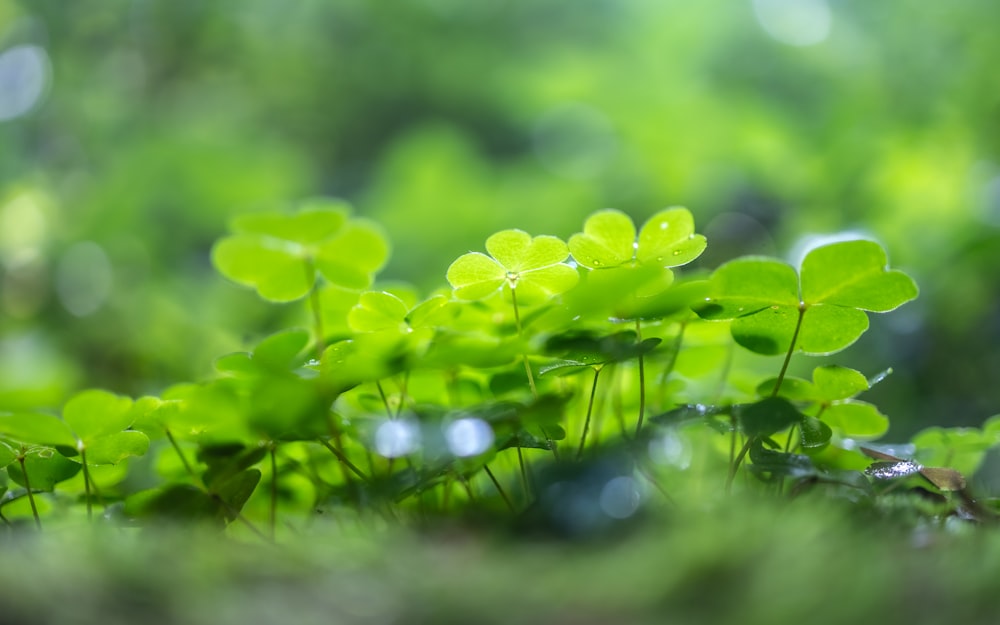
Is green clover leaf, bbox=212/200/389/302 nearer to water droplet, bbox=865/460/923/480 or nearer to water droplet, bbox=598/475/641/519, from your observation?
water droplet, bbox=598/475/641/519

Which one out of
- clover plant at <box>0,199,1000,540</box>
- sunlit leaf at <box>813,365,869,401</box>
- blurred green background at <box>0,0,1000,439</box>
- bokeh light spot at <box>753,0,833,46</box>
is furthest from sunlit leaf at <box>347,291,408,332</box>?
bokeh light spot at <box>753,0,833,46</box>

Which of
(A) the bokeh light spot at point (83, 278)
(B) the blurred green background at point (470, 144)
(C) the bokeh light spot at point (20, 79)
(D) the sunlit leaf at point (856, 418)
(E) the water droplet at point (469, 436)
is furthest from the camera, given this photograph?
(C) the bokeh light spot at point (20, 79)

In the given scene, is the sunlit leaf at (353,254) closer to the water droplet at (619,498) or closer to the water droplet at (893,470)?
the water droplet at (619,498)

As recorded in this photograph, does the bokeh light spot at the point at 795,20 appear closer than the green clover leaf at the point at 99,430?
No

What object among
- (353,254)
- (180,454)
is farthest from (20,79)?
(353,254)

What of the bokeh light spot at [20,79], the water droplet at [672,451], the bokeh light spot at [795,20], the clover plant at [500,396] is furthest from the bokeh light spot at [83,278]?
the bokeh light spot at [795,20]

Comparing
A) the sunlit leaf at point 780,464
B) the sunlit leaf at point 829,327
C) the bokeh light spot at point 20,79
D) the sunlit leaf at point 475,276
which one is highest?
the bokeh light spot at point 20,79

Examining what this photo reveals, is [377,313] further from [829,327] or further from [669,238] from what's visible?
[829,327]
